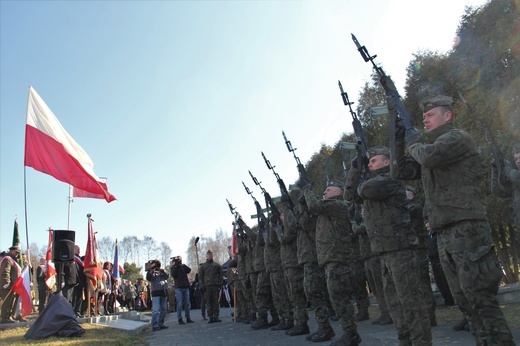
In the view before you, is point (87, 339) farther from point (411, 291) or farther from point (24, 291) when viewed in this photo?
point (411, 291)

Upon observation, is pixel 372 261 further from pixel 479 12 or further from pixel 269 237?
pixel 479 12

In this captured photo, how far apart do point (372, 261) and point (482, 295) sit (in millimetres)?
5059

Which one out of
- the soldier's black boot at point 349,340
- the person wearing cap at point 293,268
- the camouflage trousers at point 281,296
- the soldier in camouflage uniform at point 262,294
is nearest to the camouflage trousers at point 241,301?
the soldier in camouflage uniform at point 262,294

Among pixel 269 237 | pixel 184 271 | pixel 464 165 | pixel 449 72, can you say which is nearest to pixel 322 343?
pixel 269 237

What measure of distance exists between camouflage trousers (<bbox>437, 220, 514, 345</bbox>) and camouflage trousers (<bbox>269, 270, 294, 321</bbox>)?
552cm

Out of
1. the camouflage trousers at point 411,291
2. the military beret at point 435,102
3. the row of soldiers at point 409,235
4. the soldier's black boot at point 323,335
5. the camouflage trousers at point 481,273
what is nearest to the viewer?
the camouflage trousers at point 481,273

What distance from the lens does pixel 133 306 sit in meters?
27.4

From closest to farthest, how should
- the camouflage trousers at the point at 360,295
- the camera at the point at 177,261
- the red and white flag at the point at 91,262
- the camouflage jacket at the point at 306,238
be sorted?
1. the camouflage jacket at the point at 306,238
2. the camouflage trousers at the point at 360,295
3. the red and white flag at the point at 91,262
4. the camera at the point at 177,261

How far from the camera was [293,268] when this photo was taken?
8.13m

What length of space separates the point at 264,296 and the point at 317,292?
3.15 meters

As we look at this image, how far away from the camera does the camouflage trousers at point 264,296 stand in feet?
31.9

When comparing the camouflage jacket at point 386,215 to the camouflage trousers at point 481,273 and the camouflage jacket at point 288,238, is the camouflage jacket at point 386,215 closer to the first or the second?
the camouflage trousers at point 481,273

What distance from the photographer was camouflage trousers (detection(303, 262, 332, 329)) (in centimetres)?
677

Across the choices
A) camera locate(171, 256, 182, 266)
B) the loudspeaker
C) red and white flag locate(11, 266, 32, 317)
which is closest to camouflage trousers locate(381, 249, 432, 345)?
the loudspeaker
